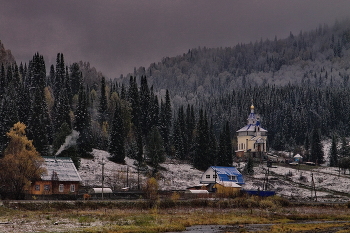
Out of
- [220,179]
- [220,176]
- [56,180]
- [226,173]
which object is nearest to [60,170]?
[56,180]

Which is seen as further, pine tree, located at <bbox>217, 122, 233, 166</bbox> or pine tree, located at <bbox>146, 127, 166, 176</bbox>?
pine tree, located at <bbox>217, 122, 233, 166</bbox>

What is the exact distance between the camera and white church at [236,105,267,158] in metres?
174

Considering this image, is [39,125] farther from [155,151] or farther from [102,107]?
[102,107]

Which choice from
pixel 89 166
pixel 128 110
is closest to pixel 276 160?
pixel 128 110

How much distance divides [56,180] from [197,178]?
42811mm

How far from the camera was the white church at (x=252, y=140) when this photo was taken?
174 meters

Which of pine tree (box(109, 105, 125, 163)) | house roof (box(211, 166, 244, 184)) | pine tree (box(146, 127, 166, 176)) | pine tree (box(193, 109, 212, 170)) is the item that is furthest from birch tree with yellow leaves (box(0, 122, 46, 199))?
pine tree (box(193, 109, 212, 170))

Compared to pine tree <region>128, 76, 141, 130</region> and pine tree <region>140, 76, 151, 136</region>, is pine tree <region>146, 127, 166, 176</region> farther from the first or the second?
pine tree <region>140, 76, 151, 136</region>

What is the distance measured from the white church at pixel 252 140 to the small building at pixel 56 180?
9220 cm

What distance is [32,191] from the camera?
83.4 m

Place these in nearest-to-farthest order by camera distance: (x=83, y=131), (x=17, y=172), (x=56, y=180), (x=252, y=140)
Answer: (x=17, y=172), (x=56, y=180), (x=83, y=131), (x=252, y=140)

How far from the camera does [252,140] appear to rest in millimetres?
177125

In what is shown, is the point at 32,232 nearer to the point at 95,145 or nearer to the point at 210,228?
the point at 210,228

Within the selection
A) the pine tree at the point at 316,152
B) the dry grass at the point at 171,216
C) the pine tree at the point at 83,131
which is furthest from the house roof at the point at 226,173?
the pine tree at the point at 316,152
